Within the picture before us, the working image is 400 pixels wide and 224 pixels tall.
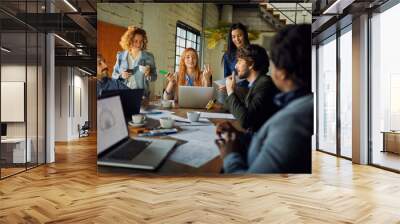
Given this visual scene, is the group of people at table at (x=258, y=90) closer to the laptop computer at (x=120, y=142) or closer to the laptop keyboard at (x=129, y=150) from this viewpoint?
the laptop computer at (x=120, y=142)

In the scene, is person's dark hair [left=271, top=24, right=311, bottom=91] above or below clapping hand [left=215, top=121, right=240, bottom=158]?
above

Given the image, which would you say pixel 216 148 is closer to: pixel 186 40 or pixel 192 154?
pixel 192 154

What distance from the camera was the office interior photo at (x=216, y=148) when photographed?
423 centimetres

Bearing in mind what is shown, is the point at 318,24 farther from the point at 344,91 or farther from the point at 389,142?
the point at 389,142

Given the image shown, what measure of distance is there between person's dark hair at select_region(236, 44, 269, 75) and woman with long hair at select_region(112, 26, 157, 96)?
→ 1.30 meters

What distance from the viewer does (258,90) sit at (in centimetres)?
511

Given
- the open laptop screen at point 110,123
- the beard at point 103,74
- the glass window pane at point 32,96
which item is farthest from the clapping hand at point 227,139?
the glass window pane at point 32,96

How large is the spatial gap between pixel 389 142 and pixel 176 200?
184 inches

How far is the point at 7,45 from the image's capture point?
626 cm

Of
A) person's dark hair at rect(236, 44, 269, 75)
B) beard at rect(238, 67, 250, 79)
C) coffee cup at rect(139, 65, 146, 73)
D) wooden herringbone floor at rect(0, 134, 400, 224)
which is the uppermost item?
person's dark hair at rect(236, 44, 269, 75)

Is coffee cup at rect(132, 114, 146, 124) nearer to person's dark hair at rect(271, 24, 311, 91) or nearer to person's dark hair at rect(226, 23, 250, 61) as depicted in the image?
person's dark hair at rect(226, 23, 250, 61)

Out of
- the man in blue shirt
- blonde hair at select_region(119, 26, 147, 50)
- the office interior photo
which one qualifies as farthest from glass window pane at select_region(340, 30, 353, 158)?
the man in blue shirt

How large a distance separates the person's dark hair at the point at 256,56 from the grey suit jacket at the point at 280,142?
626 millimetres

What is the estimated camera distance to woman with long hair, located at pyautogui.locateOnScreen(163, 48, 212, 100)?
210 inches
